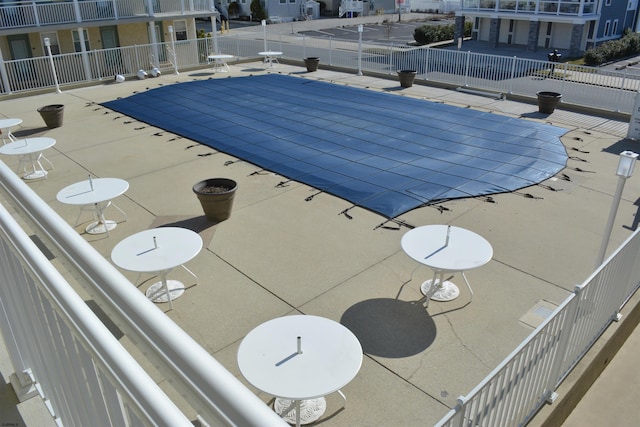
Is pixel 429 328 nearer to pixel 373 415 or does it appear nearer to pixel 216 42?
pixel 373 415

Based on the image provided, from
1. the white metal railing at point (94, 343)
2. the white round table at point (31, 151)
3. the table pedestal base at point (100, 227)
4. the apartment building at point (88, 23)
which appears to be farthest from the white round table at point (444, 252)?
the apartment building at point (88, 23)

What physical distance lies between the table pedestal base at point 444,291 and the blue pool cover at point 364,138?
82.4 inches

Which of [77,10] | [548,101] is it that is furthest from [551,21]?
[77,10]

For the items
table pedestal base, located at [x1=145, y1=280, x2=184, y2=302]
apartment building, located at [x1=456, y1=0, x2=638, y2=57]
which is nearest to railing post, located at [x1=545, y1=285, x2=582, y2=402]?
table pedestal base, located at [x1=145, y1=280, x2=184, y2=302]

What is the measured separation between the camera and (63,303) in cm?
146

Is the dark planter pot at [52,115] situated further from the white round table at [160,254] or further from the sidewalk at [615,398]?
the sidewalk at [615,398]

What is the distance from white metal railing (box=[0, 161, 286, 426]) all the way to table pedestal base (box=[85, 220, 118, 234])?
238 inches

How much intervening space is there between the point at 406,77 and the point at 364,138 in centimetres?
623

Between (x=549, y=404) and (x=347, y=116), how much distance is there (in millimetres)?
10402

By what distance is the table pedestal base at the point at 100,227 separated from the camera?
27.1 ft

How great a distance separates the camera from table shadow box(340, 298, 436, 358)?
18.6ft

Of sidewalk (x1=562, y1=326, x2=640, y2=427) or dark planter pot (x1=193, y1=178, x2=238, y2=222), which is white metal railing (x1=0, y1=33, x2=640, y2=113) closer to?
sidewalk (x1=562, y1=326, x2=640, y2=427)

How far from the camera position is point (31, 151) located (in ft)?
32.4

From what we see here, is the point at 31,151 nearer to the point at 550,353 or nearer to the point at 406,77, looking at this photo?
the point at 550,353
